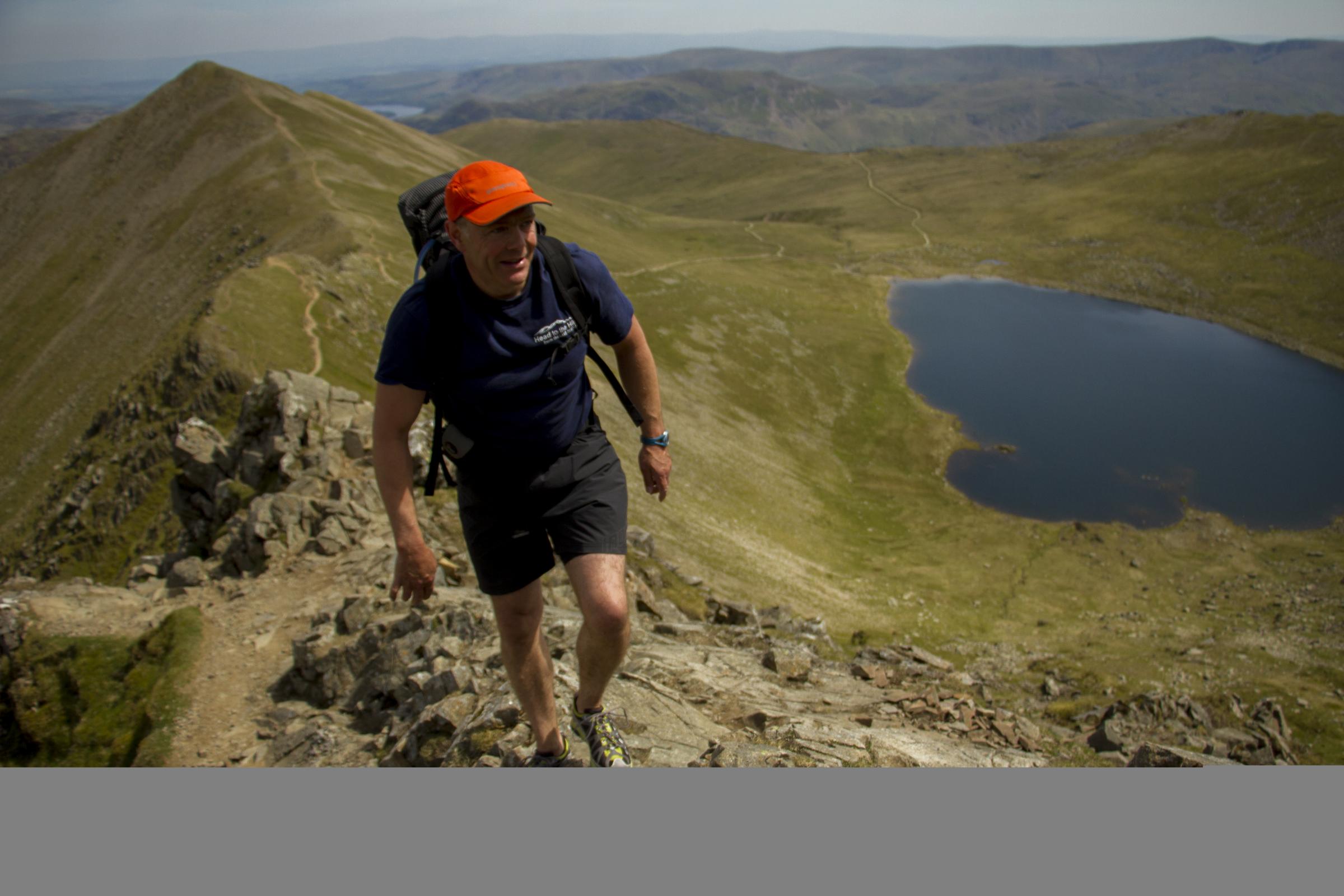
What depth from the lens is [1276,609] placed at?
164ft

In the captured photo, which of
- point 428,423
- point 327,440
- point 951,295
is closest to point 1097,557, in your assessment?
point 428,423

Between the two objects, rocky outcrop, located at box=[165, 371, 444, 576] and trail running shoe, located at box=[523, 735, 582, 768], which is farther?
rocky outcrop, located at box=[165, 371, 444, 576]

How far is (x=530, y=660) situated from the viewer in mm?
7977

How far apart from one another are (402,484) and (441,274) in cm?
198

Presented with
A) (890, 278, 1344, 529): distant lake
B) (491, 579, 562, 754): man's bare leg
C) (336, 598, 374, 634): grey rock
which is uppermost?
(491, 579, 562, 754): man's bare leg

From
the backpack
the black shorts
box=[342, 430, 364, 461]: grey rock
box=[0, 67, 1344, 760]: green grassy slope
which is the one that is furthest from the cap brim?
box=[0, 67, 1344, 760]: green grassy slope

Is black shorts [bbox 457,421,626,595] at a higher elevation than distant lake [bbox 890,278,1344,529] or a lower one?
higher

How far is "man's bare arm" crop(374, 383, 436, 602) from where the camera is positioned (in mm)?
6770

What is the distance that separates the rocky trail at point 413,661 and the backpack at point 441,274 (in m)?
4.70

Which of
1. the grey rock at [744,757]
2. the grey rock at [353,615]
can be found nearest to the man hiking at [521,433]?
the grey rock at [744,757]

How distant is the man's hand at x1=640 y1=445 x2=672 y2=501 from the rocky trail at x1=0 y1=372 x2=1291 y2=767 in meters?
3.31

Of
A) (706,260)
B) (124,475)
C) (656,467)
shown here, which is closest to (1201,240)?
(706,260)

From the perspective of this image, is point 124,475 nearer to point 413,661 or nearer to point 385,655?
point 385,655

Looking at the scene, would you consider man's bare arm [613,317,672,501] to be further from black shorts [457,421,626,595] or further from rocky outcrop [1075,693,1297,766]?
rocky outcrop [1075,693,1297,766]
